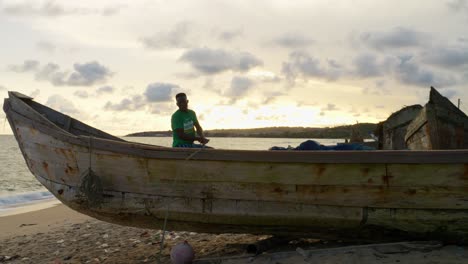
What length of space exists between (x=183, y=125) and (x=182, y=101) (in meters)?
0.37

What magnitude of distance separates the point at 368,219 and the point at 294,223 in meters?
0.77

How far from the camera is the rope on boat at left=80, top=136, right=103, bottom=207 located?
4977 millimetres

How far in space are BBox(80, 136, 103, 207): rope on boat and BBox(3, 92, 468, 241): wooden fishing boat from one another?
0.01m

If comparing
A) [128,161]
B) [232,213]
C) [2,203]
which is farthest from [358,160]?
[2,203]

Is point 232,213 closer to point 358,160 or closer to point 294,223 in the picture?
point 294,223

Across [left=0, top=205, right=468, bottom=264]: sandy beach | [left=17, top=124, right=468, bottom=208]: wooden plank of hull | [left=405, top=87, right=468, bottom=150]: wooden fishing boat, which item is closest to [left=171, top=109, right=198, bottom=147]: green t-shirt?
[left=17, top=124, right=468, bottom=208]: wooden plank of hull

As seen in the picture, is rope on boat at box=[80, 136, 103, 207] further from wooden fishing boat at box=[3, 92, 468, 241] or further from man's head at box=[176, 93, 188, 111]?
man's head at box=[176, 93, 188, 111]

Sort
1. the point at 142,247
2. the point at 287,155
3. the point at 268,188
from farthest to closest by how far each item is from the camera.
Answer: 1. the point at 142,247
2. the point at 268,188
3. the point at 287,155

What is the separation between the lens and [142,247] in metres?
6.80

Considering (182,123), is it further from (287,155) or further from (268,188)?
(287,155)

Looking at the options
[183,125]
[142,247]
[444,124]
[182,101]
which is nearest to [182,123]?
[183,125]

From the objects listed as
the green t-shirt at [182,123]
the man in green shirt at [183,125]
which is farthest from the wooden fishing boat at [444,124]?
the green t-shirt at [182,123]

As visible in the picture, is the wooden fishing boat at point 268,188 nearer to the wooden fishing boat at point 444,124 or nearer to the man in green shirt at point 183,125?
the man in green shirt at point 183,125

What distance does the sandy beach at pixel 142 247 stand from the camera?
4.30m
